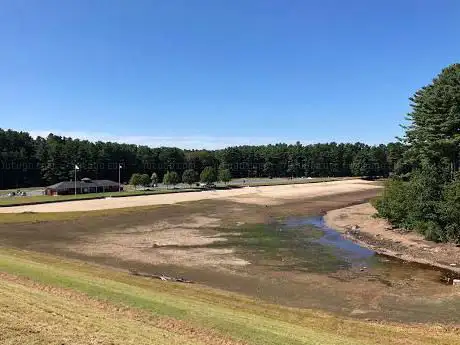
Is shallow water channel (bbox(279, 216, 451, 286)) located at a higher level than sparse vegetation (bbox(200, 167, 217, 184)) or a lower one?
lower

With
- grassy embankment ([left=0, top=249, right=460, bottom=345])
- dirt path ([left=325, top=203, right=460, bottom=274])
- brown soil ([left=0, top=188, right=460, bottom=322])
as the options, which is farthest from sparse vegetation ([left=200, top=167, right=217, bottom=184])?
grassy embankment ([left=0, top=249, right=460, bottom=345])

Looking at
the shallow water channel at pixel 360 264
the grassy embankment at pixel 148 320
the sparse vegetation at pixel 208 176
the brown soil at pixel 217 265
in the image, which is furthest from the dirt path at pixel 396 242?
the sparse vegetation at pixel 208 176

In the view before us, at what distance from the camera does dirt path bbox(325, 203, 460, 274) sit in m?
39.6

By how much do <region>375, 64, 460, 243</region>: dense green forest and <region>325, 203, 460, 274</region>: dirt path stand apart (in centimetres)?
155


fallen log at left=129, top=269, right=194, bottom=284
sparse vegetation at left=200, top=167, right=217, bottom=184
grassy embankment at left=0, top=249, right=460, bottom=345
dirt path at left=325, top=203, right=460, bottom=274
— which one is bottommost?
dirt path at left=325, top=203, right=460, bottom=274

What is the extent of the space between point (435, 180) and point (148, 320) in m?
41.6

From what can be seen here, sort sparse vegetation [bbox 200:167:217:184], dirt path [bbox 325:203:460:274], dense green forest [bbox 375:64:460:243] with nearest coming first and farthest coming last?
dirt path [bbox 325:203:460:274] < dense green forest [bbox 375:64:460:243] < sparse vegetation [bbox 200:167:217:184]

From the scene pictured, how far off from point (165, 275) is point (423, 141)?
42404mm

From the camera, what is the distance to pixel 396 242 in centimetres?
4797

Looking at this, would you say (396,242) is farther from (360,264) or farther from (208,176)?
(208,176)

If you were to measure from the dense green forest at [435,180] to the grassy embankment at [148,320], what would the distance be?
28.3 m

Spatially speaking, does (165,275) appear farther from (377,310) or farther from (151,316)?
(151,316)

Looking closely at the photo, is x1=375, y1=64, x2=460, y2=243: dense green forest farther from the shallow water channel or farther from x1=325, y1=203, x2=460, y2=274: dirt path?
the shallow water channel

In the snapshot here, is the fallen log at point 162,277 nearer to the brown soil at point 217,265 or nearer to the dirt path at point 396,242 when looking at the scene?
the brown soil at point 217,265
